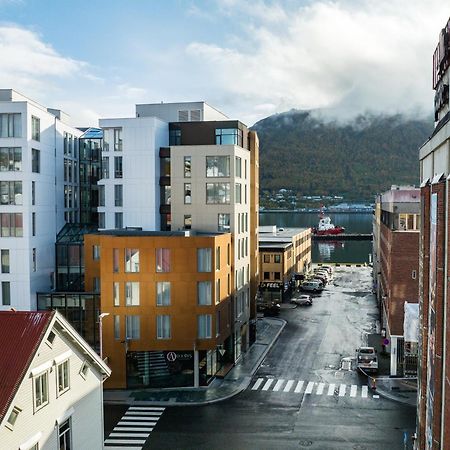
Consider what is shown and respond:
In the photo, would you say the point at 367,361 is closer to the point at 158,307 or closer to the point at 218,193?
the point at 158,307

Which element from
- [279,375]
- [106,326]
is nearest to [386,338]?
[279,375]

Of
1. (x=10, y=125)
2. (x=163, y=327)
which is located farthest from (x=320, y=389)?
(x=10, y=125)

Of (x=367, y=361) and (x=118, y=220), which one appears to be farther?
(x=118, y=220)

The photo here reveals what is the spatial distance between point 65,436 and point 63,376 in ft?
9.64

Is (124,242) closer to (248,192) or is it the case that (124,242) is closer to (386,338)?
(248,192)

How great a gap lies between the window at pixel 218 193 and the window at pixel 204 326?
42.8 feet

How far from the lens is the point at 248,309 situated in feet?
220

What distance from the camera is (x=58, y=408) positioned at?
26250 millimetres

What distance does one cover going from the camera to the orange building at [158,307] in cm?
5081

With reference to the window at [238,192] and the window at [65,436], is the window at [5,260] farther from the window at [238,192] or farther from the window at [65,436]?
the window at [65,436]

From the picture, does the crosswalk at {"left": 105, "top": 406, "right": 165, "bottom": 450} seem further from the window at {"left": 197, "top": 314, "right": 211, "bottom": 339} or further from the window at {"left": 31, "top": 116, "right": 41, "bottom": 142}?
the window at {"left": 31, "top": 116, "right": 41, "bottom": 142}

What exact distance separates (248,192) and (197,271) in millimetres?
17896

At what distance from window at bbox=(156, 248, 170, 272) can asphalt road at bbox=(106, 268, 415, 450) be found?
11922mm

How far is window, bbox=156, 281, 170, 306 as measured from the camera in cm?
5098
